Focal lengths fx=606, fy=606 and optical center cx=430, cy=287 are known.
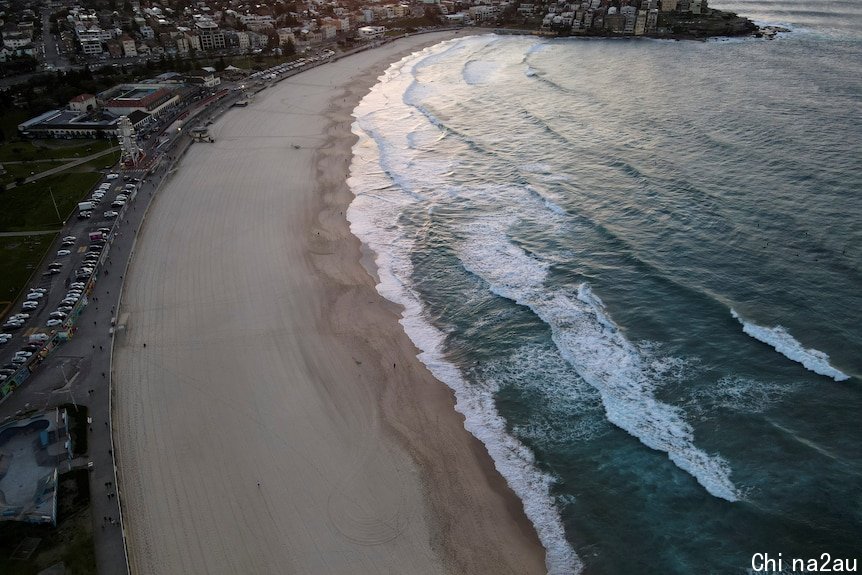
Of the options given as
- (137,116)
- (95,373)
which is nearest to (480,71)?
(137,116)

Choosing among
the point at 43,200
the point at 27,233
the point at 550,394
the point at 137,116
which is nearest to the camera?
the point at 550,394

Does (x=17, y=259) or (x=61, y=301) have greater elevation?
(x=17, y=259)

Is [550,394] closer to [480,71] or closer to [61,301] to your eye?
[61,301]

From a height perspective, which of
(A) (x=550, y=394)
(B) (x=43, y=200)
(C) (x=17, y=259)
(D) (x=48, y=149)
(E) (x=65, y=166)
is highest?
(D) (x=48, y=149)

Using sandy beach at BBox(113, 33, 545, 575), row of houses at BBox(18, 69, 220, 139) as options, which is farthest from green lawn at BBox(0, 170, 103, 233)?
row of houses at BBox(18, 69, 220, 139)

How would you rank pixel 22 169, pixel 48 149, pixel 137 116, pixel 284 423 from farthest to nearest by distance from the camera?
pixel 137 116 < pixel 48 149 < pixel 22 169 < pixel 284 423

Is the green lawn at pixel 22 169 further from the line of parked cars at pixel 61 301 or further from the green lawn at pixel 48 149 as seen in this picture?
the line of parked cars at pixel 61 301

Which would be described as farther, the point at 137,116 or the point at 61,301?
the point at 137,116

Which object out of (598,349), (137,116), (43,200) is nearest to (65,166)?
(43,200)
